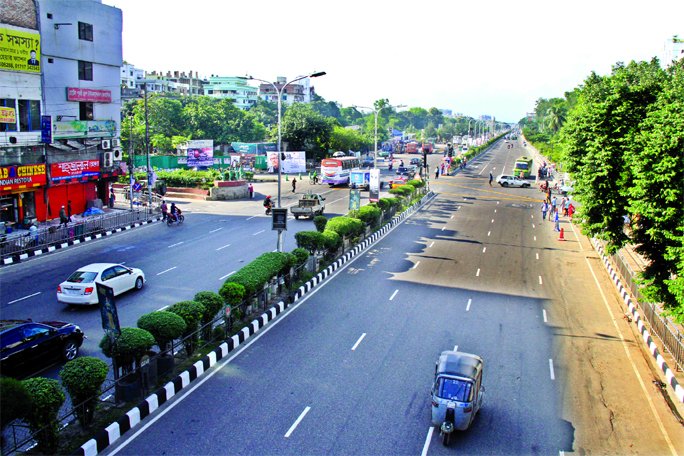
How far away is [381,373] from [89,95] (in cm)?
2993

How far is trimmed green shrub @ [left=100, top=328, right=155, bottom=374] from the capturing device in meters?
11.1

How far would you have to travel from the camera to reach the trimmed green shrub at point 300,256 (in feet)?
67.4

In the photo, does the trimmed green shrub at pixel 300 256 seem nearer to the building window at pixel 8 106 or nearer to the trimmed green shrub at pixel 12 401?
the trimmed green shrub at pixel 12 401

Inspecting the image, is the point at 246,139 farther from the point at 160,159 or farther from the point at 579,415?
the point at 579,415

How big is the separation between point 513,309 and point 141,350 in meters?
12.9

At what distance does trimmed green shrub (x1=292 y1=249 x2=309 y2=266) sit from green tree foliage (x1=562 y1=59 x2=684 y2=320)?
33.7 feet

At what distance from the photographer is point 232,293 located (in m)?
15.3

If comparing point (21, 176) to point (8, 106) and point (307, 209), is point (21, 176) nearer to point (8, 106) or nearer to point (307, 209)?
point (8, 106)

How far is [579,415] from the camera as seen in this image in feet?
38.3

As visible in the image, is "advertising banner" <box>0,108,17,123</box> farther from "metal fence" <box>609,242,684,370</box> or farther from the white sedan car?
"metal fence" <box>609,242,684,370</box>

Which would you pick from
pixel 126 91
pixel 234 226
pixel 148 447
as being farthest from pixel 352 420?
pixel 126 91

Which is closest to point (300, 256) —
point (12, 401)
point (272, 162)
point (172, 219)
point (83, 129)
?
point (12, 401)

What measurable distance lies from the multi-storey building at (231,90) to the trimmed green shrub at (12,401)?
147 meters

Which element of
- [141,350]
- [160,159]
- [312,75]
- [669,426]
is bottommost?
[669,426]
